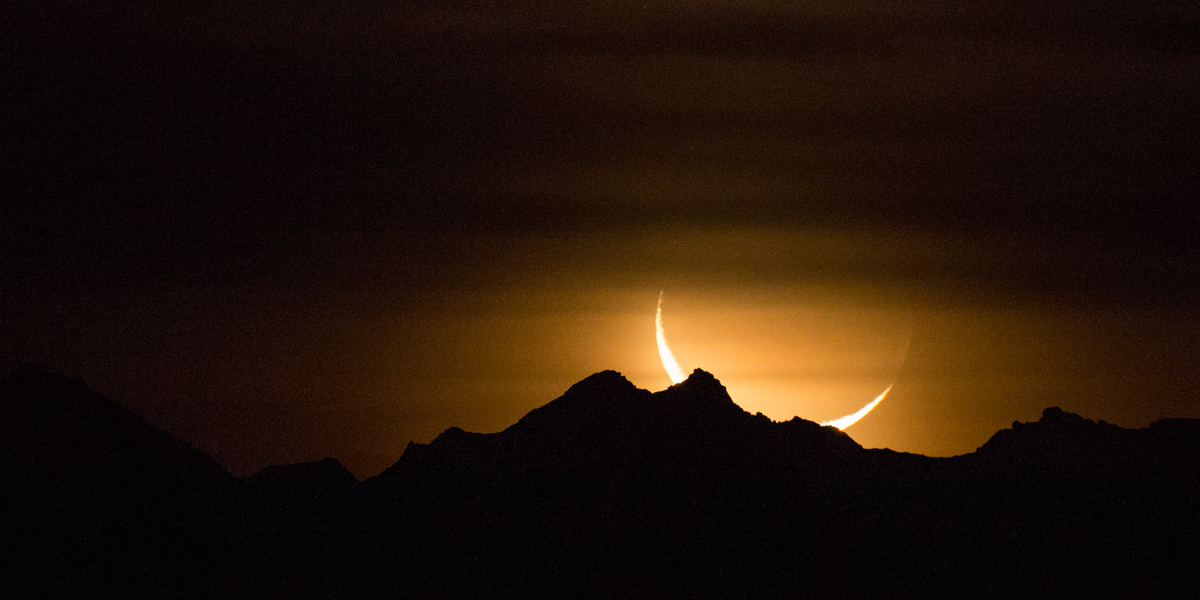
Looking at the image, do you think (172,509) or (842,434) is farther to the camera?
(842,434)

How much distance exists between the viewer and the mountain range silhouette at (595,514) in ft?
161

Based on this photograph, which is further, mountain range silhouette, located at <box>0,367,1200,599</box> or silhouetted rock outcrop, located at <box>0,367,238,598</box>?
mountain range silhouette, located at <box>0,367,1200,599</box>

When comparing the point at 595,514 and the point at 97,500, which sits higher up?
the point at 97,500

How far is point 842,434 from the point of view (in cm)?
6675

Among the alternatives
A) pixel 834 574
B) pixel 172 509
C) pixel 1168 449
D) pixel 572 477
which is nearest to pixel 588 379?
pixel 572 477

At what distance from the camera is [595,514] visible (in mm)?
52281

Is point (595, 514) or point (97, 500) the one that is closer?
point (595, 514)

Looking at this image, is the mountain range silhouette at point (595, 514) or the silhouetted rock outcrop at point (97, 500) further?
the mountain range silhouette at point (595, 514)

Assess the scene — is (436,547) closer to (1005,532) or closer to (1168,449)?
(1005,532)

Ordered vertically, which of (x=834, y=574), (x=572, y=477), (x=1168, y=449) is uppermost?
(x=1168, y=449)

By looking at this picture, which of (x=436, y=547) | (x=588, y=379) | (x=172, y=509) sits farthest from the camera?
(x=588, y=379)

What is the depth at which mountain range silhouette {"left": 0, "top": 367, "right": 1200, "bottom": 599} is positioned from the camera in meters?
49.1

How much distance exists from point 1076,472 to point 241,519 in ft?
171

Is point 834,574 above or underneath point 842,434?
underneath
